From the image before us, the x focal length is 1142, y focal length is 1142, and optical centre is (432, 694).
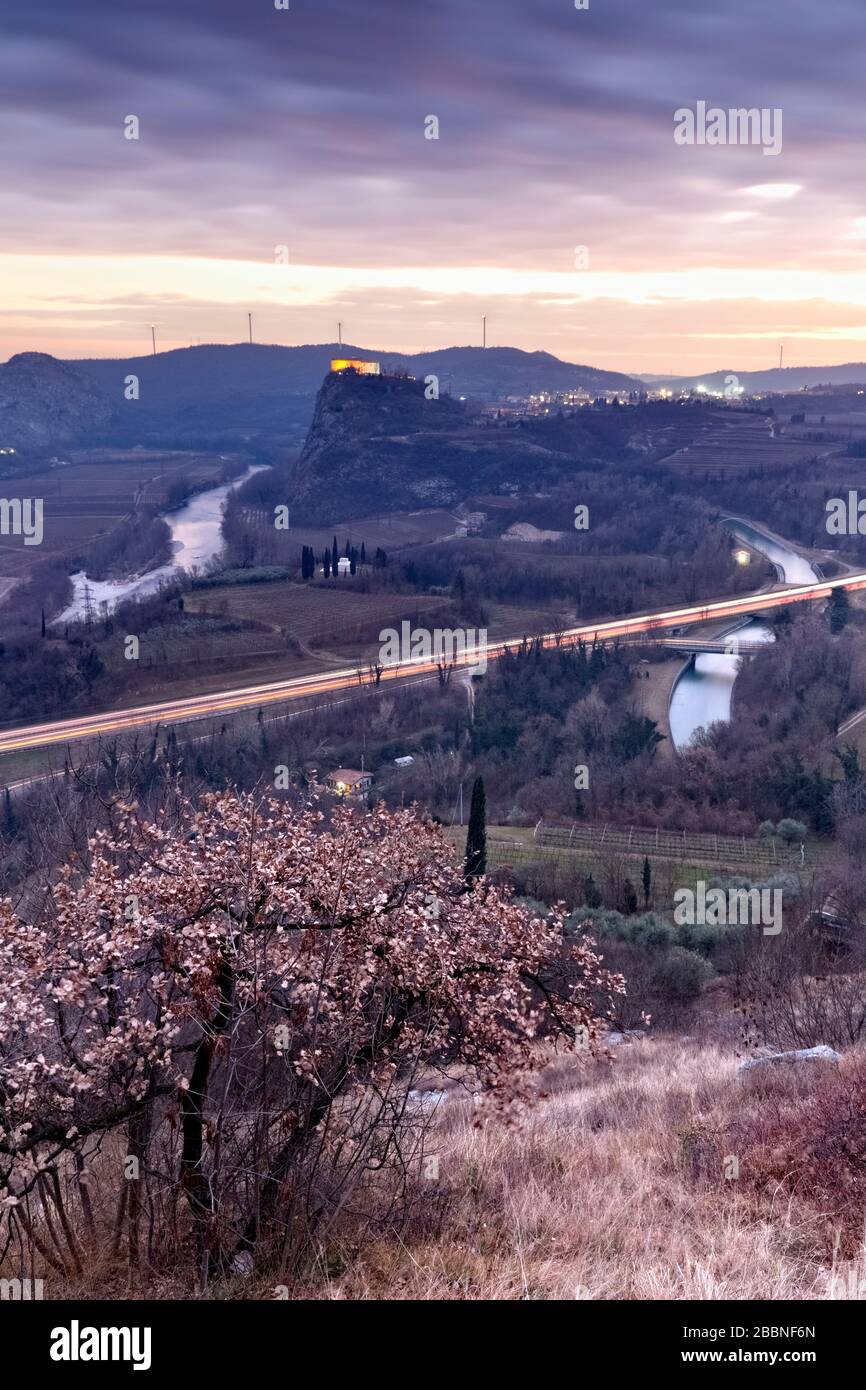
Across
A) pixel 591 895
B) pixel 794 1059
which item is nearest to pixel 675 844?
pixel 591 895

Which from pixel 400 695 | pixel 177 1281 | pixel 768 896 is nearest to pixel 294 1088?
pixel 177 1281

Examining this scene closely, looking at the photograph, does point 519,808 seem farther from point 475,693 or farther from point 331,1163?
point 331,1163

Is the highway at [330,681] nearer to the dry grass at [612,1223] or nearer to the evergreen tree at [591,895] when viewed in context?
the evergreen tree at [591,895]

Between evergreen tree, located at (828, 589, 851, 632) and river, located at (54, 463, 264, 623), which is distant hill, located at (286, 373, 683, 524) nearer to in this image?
river, located at (54, 463, 264, 623)

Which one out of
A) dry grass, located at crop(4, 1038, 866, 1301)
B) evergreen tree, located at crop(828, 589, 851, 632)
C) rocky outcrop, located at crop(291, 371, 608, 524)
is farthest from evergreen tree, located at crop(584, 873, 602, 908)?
rocky outcrop, located at crop(291, 371, 608, 524)

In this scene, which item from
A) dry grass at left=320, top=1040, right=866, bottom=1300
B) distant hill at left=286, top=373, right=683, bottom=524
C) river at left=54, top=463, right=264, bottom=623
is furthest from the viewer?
distant hill at left=286, top=373, right=683, bottom=524

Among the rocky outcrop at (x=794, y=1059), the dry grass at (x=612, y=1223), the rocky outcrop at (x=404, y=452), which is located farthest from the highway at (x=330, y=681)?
the rocky outcrop at (x=404, y=452)
